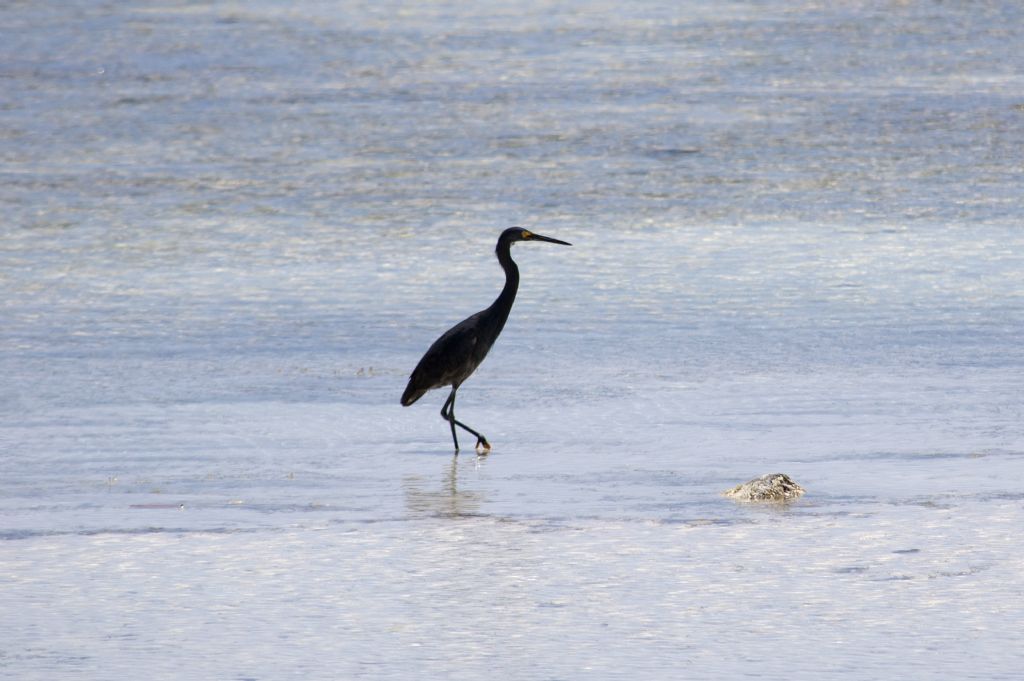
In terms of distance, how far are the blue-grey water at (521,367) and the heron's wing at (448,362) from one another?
0.24 m

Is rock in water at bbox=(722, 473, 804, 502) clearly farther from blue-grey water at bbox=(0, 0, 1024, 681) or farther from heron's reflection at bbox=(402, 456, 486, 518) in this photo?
heron's reflection at bbox=(402, 456, 486, 518)

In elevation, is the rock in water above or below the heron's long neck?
below

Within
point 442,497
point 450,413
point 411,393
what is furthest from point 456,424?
point 442,497

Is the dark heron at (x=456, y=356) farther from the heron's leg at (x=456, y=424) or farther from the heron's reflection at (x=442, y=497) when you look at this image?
the heron's reflection at (x=442, y=497)

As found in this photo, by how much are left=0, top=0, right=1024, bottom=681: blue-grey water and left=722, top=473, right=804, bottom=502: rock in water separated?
0.10 metres

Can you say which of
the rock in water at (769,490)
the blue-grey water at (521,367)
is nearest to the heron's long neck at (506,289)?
the blue-grey water at (521,367)

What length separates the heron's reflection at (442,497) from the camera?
23.6 ft

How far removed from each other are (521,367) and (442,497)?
278 cm

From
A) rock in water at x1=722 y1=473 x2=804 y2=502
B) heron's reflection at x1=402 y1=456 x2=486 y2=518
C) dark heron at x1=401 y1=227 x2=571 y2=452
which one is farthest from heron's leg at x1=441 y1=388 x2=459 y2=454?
rock in water at x1=722 y1=473 x2=804 y2=502

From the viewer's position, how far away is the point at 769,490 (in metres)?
7.14

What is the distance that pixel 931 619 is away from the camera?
5.53 meters

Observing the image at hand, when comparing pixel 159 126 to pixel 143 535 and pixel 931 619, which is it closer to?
pixel 143 535

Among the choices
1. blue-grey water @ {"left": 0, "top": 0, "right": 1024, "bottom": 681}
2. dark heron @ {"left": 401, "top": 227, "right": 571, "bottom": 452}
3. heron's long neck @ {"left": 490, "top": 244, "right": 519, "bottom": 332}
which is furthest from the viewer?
heron's long neck @ {"left": 490, "top": 244, "right": 519, "bottom": 332}

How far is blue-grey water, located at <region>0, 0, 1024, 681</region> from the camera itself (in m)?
5.68
